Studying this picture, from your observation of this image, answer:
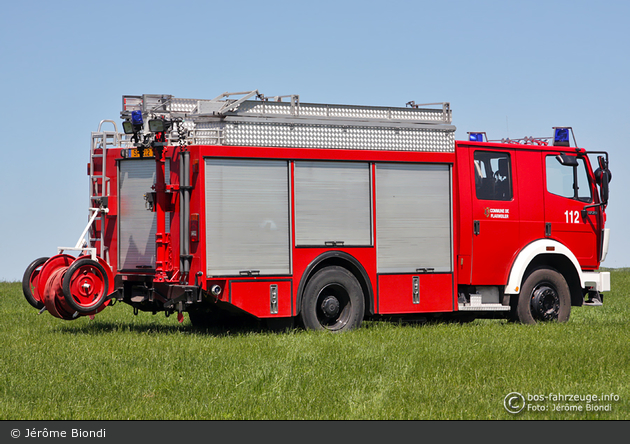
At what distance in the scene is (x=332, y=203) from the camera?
12578 millimetres

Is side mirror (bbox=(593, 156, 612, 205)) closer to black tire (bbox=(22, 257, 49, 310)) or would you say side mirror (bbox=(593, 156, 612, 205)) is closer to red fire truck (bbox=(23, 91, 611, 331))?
red fire truck (bbox=(23, 91, 611, 331))

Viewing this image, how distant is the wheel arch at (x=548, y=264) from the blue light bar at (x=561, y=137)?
1.83 meters

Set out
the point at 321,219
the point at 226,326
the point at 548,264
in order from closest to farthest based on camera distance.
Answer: the point at 321,219
the point at 226,326
the point at 548,264

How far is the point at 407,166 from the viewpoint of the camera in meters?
13.2

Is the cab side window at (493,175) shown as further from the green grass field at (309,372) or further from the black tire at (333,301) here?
the black tire at (333,301)

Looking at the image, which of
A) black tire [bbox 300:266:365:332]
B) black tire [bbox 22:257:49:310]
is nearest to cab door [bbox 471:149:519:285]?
black tire [bbox 300:266:365:332]

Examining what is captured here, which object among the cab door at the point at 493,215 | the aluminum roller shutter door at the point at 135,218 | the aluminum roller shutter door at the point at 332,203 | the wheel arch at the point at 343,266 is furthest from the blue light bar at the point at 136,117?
the cab door at the point at 493,215

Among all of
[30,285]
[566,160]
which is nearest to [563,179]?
[566,160]

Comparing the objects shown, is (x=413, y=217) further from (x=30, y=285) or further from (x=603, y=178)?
(x=30, y=285)

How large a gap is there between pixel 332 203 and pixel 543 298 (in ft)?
14.2

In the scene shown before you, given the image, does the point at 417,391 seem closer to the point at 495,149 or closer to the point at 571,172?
the point at 495,149

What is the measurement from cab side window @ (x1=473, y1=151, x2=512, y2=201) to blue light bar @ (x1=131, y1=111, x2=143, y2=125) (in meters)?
5.51

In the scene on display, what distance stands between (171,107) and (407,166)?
3.84 metres

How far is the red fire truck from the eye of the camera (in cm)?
1181
